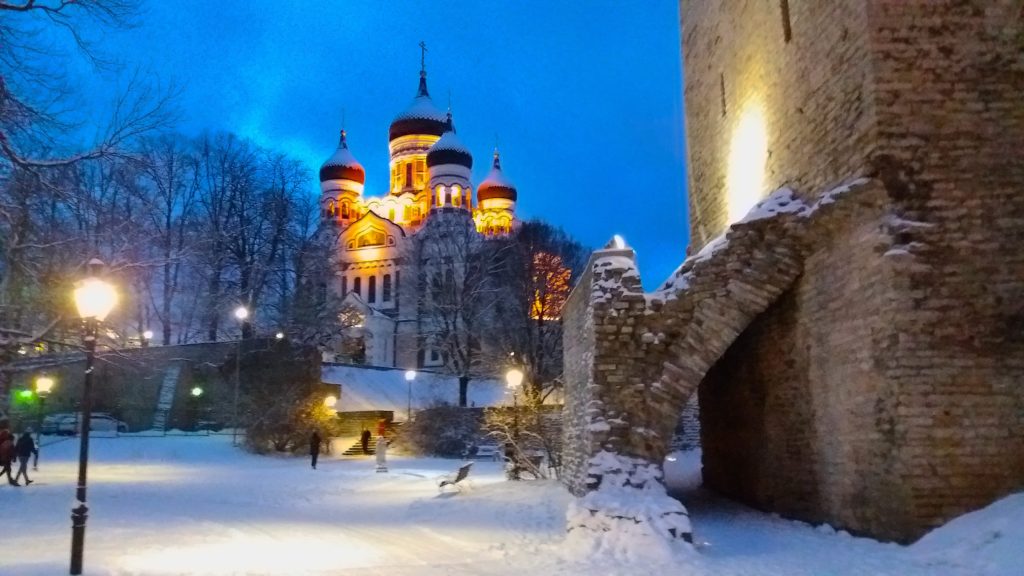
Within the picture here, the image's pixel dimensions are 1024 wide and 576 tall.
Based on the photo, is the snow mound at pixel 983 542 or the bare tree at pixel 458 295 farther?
the bare tree at pixel 458 295

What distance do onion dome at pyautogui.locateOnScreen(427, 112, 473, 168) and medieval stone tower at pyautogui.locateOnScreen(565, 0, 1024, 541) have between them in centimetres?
4134

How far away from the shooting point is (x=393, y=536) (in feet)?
34.2

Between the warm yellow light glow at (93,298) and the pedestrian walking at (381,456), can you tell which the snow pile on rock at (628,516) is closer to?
the warm yellow light glow at (93,298)

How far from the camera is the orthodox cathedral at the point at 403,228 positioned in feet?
144

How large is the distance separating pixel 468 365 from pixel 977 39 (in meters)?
29.5

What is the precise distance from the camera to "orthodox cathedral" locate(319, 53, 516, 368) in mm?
44000

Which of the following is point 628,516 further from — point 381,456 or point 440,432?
point 440,432

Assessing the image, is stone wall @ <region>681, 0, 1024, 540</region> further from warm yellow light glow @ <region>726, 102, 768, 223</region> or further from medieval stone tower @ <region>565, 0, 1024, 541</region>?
warm yellow light glow @ <region>726, 102, 768, 223</region>

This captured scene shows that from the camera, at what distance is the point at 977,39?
8898mm

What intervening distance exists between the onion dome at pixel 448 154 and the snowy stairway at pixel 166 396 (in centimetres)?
2404

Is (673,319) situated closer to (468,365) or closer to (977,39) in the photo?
(977,39)

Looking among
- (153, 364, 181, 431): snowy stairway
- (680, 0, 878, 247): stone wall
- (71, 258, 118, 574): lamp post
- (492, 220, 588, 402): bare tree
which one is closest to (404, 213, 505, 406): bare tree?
(492, 220, 588, 402): bare tree

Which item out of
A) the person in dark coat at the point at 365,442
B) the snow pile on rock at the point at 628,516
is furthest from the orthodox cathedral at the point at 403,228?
the snow pile on rock at the point at 628,516

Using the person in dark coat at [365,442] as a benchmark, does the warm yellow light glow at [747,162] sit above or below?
above
